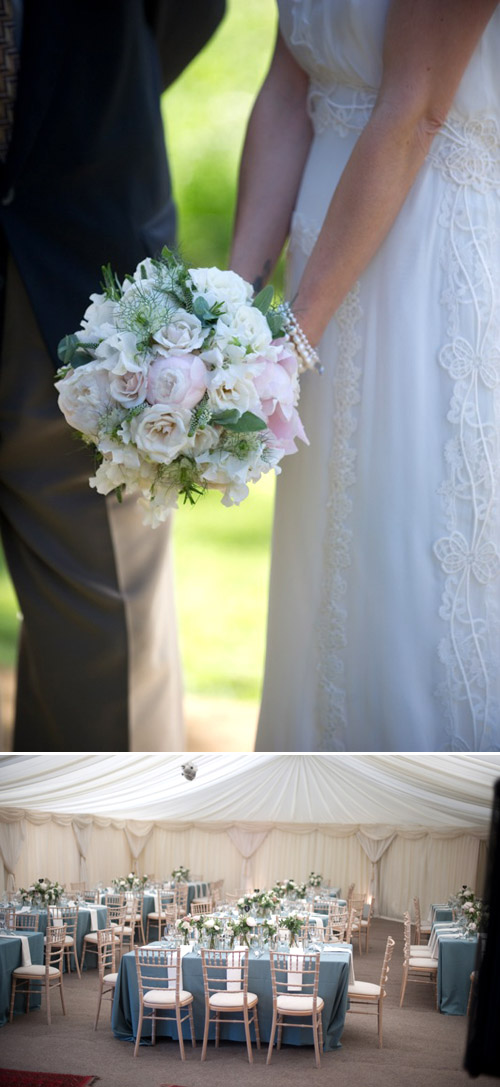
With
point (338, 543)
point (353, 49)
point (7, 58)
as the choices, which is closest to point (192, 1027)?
point (338, 543)

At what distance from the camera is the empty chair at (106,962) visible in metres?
2.08

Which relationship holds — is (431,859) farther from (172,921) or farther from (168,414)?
(168,414)

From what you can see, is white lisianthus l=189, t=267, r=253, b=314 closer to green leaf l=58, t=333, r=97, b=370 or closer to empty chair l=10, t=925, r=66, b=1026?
green leaf l=58, t=333, r=97, b=370

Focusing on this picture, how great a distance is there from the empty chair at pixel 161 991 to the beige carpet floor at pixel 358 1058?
0.04 metres

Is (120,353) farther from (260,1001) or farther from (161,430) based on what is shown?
(260,1001)

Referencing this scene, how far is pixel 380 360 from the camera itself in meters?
2.34

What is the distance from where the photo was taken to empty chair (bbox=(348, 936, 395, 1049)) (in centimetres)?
197

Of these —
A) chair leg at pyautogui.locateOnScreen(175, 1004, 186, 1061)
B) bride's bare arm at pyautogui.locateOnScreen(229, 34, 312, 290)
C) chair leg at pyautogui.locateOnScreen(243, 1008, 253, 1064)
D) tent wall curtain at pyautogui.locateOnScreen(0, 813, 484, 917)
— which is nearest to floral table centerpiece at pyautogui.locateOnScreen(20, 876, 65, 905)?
tent wall curtain at pyautogui.locateOnScreen(0, 813, 484, 917)

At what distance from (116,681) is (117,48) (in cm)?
157

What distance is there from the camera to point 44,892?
2.15 metres

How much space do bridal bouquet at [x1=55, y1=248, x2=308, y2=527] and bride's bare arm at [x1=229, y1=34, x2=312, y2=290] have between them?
387 millimetres

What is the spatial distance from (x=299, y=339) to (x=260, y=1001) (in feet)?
4.31

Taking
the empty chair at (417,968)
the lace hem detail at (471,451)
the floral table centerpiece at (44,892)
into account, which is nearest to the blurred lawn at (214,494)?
the lace hem detail at (471,451)

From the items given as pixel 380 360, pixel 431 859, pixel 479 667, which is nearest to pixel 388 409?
pixel 380 360
